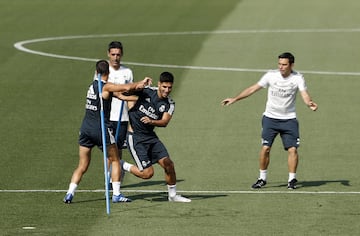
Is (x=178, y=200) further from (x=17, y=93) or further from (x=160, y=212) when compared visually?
(x=17, y=93)

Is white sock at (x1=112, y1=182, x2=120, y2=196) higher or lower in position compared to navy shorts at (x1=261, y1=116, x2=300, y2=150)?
lower

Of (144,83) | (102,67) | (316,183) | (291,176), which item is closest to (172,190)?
(144,83)

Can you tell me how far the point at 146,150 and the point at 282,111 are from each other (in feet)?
9.27

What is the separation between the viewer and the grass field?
19.1m

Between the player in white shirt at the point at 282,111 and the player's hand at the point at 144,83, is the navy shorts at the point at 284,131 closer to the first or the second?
the player in white shirt at the point at 282,111

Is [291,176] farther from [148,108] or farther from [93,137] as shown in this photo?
[93,137]

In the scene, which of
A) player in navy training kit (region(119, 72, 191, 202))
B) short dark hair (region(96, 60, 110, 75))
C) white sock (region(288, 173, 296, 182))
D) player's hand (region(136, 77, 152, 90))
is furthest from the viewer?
white sock (region(288, 173, 296, 182))

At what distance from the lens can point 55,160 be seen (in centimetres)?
2381

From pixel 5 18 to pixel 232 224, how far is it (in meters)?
26.6

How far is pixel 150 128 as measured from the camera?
806 inches

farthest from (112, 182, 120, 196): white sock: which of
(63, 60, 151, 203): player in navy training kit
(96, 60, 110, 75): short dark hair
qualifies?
(96, 60, 110, 75): short dark hair

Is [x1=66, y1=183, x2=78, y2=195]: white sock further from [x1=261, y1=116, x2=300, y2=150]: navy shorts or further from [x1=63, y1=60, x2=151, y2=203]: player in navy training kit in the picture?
[x1=261, y1=116, x2=300, y2=150]: navy shorts

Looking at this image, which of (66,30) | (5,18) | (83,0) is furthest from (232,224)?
(83,0)

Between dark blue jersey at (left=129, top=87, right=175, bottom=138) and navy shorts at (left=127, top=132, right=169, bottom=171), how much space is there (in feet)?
0.41
